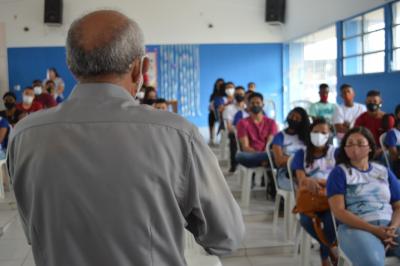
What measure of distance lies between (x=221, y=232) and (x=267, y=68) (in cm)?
1033

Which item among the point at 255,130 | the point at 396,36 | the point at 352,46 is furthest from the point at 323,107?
the point at 352,46

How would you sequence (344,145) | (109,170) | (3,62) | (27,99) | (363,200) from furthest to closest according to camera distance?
(3,62), (27,99), (344,145), (363,200), (109,170)

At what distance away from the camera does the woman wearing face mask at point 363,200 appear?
7.88ft

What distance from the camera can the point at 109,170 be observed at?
85 centimetres

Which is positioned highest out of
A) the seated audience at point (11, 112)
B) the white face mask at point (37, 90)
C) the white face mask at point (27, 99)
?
the white face mask at point (37, 90)

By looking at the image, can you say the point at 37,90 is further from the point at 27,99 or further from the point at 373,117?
the point at 373,117

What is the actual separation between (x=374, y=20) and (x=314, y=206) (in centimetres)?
464

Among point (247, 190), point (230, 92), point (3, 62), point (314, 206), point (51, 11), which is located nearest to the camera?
point (314, 206)

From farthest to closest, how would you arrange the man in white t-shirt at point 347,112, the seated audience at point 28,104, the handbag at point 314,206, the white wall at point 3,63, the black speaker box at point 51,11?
the white wall at point 3,63, the black speaker box at point 51,11, the seated audience at point 28,104, the man in white t-shirt at point 347,112, the handbag at point 314,206

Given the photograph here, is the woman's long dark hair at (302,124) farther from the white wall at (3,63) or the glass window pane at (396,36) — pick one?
the white wall at (3,63)

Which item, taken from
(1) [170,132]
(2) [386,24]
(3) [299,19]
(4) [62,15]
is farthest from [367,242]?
(4) [62,15]

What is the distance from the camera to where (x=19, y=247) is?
3768mm

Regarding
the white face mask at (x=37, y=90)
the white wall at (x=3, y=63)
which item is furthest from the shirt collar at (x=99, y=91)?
the white wall at (x=3, y=63)

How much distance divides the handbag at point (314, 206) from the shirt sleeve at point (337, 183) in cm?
25
